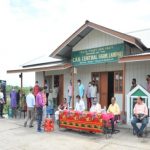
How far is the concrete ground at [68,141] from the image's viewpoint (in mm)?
9156

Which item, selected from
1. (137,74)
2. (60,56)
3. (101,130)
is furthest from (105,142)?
(60,56)

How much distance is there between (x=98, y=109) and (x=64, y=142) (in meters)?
2.39

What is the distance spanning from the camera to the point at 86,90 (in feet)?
50.9

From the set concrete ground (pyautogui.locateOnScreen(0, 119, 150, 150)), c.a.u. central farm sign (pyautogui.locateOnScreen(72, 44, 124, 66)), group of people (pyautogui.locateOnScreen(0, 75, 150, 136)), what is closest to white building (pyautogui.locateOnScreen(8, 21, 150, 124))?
c.a.u. central farm sign (pyautogui.locateOnScreen(72, 44, 124, 66))

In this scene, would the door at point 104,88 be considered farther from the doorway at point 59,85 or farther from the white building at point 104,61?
the doorway at point 59,85

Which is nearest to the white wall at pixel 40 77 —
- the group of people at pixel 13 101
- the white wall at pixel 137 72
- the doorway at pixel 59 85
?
the doorway at pixel 59 85

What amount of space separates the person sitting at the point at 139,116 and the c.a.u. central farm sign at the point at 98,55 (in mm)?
2798

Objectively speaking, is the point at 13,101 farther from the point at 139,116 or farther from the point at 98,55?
the point at 139,116

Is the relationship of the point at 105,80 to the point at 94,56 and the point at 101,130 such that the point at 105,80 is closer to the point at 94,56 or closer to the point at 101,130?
the point at 94,56

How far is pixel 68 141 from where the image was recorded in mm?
9938

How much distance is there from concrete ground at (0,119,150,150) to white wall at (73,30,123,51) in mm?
4170

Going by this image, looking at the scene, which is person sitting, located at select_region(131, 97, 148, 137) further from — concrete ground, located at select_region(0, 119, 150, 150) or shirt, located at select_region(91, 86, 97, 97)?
shirt, located at select_region(91, 86, 97, 97)

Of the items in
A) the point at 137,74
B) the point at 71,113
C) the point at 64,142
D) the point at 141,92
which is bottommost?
the point at 64,142

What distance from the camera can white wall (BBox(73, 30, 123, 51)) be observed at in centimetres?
1362
